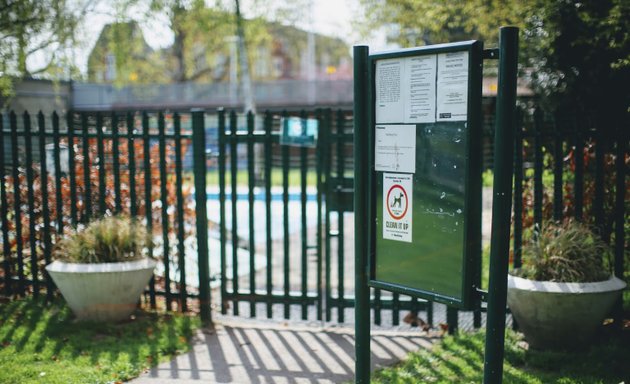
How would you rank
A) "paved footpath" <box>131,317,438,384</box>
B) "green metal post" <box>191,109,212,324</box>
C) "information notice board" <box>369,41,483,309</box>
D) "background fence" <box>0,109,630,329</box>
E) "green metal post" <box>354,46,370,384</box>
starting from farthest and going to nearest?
"green metal post" <box>191,109,212,324</box>
"background fence" <box>0,109,630,329</box>
"paved footpath" <box>131,317,438,384</box>
"green metal post" <box>354,46,370,384</box>
"information notice board" <box>369,41,483,309</box>

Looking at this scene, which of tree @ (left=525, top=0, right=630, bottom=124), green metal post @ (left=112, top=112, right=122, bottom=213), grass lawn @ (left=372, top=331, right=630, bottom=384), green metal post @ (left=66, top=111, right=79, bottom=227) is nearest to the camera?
grass lawn @ (left=372, top=331, right=630, bottom=384)

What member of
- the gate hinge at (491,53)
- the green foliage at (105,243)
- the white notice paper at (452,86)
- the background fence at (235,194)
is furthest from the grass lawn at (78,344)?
the gate hinge at (491,53)

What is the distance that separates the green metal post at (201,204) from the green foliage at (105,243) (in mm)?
546

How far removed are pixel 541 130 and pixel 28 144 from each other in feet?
16.4

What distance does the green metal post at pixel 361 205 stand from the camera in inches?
135

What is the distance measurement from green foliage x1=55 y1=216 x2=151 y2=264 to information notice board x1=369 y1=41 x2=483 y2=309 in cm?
320

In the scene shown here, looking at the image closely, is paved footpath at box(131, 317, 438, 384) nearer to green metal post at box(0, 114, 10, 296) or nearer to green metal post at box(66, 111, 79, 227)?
green metal post at box(66, 111, 79, 227)

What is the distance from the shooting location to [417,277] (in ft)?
10.8

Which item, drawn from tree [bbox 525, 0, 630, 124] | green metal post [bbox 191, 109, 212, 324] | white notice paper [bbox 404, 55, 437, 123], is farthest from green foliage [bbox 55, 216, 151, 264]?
tree [bbox 525, 0, 630, 124]

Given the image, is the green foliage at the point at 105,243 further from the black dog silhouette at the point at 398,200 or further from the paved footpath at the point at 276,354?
the black dog silhouette at the point at 398,200

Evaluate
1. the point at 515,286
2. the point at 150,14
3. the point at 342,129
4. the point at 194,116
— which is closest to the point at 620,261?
the point at 515,286

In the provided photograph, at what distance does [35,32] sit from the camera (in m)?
8.69

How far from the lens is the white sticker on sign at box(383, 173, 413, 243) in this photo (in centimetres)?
330

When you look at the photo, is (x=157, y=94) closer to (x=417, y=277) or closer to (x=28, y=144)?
(x=28, y=144)
